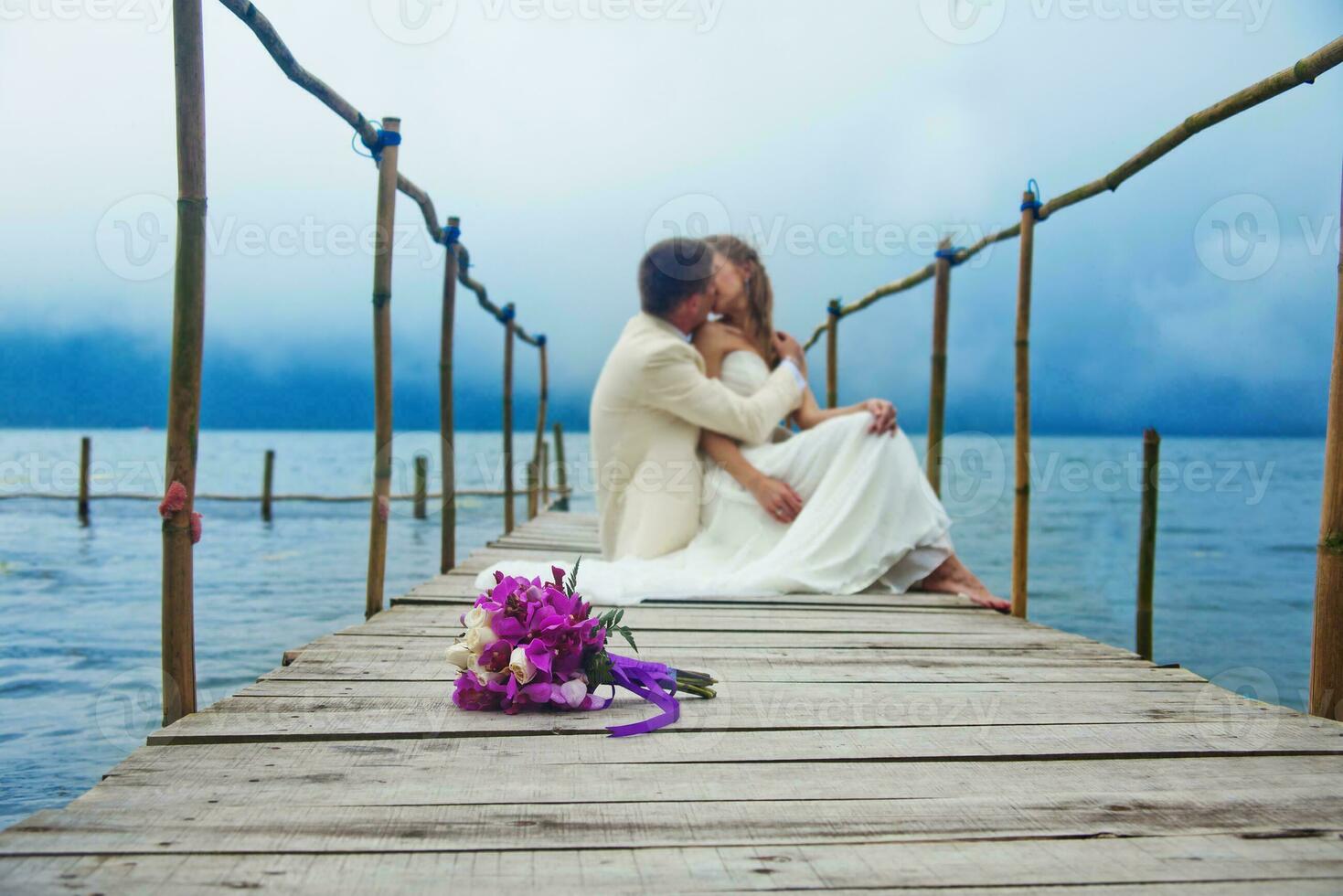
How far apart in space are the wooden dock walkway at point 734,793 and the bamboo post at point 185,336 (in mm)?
147

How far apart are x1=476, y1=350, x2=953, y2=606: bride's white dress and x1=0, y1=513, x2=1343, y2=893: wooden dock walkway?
1.01 m

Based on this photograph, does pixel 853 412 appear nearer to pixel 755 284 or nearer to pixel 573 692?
pixel 755 284

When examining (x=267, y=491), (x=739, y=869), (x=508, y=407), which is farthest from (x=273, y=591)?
(x=267, y=491)

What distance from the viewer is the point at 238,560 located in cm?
936

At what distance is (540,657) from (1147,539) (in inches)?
158

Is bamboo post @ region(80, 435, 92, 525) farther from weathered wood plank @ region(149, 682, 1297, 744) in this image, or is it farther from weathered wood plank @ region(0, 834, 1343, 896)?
weathered wood plank @ region(0, 834, 1343, 896)

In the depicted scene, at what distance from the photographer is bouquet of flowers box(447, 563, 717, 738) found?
1606 millimetres

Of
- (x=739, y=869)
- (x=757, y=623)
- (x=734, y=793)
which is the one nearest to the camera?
(x=739, y=869)

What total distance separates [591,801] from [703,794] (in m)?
0.15

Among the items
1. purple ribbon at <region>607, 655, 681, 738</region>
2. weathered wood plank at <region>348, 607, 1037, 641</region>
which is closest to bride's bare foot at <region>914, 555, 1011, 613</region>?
weathered wood plank at <region>348, 607, 1037, 641</region>

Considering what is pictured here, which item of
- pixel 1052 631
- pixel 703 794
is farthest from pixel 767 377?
pixel 703 794

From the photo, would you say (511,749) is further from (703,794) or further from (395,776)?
(703,794)

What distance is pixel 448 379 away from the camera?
409cm

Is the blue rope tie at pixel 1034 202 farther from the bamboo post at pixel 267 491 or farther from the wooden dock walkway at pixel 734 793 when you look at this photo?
the bamboo post at pixel 267 491
